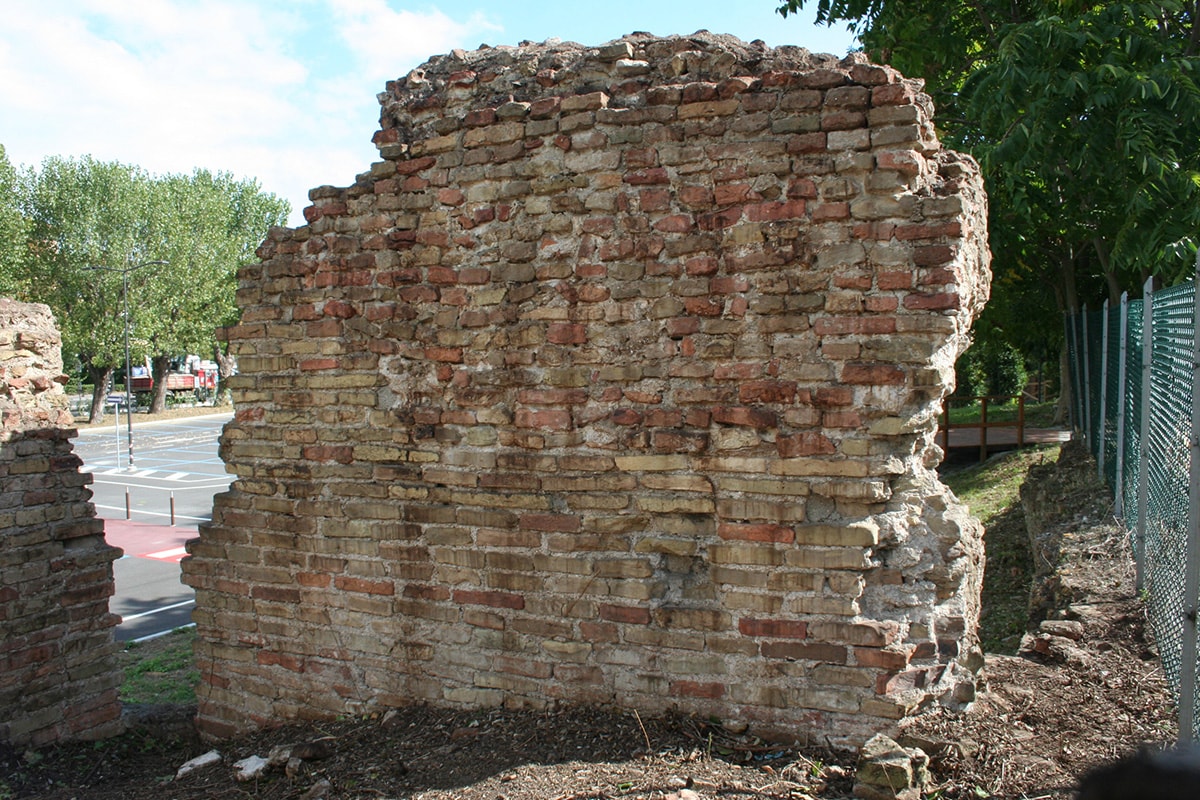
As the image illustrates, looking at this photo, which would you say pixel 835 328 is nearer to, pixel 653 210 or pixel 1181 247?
pixel 653 210

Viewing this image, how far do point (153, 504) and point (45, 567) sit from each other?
15.2 metres

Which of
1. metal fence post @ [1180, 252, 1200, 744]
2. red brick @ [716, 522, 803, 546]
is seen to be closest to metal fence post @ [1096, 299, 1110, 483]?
metal fence post @ [1180, 252, 1200, 744]

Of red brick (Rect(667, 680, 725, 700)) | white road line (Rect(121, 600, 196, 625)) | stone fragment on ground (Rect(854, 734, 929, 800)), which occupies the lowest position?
white road line (Rect(121, 600, 196, 625))

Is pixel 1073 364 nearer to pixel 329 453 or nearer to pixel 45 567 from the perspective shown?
pixel 329 453

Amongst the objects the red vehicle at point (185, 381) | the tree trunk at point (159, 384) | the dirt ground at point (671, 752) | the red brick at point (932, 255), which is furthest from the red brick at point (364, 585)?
the red vehicle at point (185, 381)

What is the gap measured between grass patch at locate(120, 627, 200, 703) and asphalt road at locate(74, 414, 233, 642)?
72 centimetres

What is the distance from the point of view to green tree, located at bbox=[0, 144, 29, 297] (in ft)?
97.2

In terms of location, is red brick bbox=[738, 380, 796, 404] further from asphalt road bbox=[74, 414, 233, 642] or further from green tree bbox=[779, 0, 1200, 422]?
asphalt road bbox=[74, 414, 233, 642]

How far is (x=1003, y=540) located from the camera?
9773 mm

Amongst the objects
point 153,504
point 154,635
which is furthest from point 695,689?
point 153,504

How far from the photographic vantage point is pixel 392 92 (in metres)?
4.17

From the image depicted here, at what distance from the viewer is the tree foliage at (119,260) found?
107ft

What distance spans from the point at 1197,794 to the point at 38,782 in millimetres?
5405

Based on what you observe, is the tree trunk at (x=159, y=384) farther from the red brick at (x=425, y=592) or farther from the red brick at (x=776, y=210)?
the red brick at (x=776, y=210)
